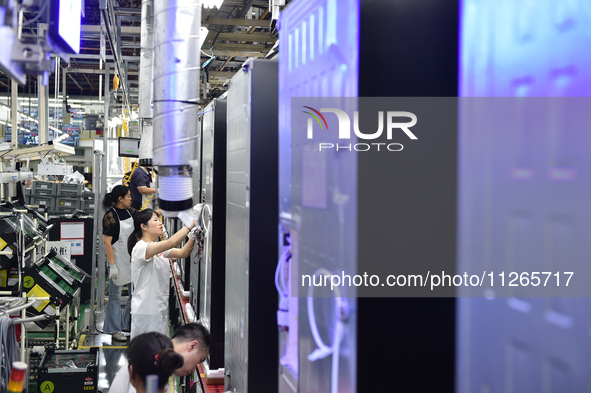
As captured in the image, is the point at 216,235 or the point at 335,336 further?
the point at 216,235

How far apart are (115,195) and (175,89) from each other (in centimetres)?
426

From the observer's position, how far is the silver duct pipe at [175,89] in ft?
8.37

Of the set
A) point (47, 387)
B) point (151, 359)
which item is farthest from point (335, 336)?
point (47, 387)

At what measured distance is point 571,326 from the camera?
1.12m

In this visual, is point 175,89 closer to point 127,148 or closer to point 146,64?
point 146,64

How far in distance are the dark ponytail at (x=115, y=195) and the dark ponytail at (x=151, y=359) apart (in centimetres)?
444

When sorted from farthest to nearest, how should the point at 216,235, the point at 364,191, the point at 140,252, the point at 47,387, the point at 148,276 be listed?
the point at 47,387
the point at 148,276
the point at 140,252
the point at 216,235
the point at 364,191

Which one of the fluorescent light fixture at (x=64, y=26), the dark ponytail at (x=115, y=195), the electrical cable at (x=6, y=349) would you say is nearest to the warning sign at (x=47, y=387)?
the electrical cable at (x=6, y=349)

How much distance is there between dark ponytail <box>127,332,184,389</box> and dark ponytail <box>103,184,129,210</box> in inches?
175

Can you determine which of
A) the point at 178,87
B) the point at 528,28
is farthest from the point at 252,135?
the point at 528,28

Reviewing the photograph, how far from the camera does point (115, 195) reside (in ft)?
21.3

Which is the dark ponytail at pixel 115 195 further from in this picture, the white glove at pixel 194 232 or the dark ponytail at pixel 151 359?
the dark ponytail at pixel 151 359

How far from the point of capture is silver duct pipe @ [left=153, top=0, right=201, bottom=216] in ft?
8.37

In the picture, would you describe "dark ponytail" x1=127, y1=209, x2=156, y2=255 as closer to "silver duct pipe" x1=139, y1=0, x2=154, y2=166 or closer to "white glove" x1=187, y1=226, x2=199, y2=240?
"white glove" x1=187, y1=226, x2=199, y2=240
